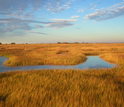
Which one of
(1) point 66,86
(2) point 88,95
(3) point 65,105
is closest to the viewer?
(3) point 65,105

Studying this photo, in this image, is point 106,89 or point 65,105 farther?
point 106,89

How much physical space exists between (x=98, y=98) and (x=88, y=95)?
0.35 meters

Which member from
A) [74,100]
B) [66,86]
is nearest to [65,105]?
[74,100]

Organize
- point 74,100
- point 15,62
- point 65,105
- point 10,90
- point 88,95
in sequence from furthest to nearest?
point 15,62 < point 10,90 < point 88,95 < point 74,100 < point 65,105

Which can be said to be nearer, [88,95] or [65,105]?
[65,105]

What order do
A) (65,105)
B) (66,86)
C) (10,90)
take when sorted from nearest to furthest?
(65,105), (10,90), (66,86)

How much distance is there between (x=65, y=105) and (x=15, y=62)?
1800cm

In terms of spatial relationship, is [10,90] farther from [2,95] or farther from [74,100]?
[74,100]

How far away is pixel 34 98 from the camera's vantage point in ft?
14.6

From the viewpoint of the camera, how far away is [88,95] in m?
4.73

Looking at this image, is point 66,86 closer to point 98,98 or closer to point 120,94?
point 98,98

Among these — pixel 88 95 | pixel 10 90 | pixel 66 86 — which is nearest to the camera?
pixel 88 95

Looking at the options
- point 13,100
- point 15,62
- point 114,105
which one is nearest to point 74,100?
point 114,105

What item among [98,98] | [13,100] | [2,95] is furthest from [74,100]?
[2,95]
